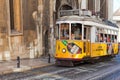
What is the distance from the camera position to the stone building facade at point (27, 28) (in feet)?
83.3

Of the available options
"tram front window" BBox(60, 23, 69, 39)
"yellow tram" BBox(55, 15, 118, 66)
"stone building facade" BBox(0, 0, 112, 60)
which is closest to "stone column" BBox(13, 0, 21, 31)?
"stone building facade" BBox(0, 0, 112, 60)

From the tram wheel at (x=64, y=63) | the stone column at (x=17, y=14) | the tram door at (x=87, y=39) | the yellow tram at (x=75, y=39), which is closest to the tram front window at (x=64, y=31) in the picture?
the yellow tram at (x=75, y=39)

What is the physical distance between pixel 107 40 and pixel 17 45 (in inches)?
269

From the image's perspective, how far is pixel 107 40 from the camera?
25734mm

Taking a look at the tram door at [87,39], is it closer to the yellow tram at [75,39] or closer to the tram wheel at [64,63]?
the yellow tram at [75,39]

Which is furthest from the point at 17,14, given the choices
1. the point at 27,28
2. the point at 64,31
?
the point at 64,31

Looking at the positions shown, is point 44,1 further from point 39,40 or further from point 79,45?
point 79,45

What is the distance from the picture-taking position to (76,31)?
841 inches

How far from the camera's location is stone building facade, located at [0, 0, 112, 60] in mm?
Result: 25391

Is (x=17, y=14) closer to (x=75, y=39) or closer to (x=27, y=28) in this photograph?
(x=27, y=28)

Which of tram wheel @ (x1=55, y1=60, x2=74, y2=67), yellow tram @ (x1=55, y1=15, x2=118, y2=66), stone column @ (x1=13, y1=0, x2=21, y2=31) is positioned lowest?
tram wheel @ (x1=55, y1=60, x2=74, y2=67)

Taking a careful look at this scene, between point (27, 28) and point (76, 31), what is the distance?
7.49 m

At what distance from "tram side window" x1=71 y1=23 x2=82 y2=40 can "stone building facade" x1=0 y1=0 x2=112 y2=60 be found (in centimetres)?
622

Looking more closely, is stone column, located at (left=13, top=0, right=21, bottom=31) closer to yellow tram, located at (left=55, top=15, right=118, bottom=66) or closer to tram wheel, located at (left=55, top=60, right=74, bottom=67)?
yellow tram, located at (left=55, top=15, right=118, bottom=66)
